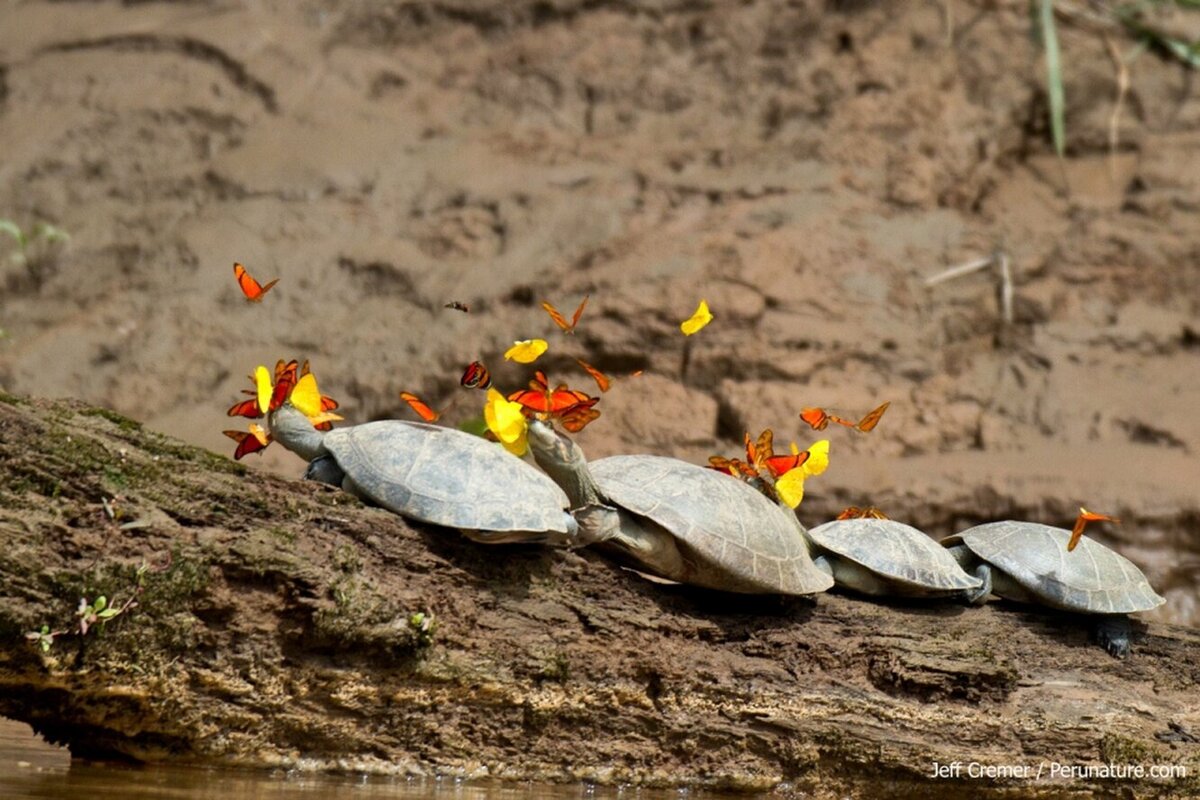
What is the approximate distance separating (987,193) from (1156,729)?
4.57 meters

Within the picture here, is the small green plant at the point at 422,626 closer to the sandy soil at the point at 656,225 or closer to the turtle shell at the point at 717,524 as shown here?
the turtle shell at the point at 717,524

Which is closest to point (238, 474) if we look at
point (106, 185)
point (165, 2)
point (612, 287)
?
point (612, 287)

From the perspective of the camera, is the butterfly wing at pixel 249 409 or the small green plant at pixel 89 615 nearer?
the small green plant at pixel 89 615

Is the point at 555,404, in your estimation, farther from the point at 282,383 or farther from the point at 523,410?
the point at 282,383

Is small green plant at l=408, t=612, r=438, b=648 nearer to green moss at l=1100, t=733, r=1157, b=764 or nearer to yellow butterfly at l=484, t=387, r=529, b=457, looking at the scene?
yellow butterfly at l=484, t=387, r=529, b=457

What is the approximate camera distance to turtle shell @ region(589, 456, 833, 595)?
3.35 m

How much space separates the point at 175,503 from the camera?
299 cm

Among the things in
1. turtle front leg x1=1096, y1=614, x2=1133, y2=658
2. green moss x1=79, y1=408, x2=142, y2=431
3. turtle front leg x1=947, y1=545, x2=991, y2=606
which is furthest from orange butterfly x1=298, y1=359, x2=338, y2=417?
turtle front leg x1=1096, y1=614, x2=1133, y2=658

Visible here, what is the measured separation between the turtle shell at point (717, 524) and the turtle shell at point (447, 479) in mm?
266

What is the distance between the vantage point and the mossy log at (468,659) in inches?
113

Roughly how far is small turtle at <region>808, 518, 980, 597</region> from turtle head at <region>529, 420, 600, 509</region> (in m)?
0.84

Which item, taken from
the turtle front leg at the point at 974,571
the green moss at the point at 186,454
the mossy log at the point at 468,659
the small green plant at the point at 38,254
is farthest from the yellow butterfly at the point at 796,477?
the small green plant at the point at 38,254

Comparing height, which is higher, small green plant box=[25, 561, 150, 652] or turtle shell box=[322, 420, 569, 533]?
turtle shell box=[322, 420, 569, 533]

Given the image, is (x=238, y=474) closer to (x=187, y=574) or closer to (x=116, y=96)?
(x=187, y=574)
